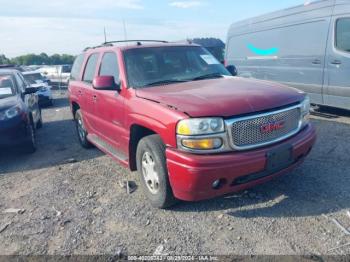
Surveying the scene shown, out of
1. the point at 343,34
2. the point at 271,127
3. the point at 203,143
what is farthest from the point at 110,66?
the point at 343,34

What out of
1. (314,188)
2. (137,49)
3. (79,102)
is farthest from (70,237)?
(79,102)

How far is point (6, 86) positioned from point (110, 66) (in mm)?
3420

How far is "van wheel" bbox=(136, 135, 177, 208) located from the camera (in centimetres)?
343

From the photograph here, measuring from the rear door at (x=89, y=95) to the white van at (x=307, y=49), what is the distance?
493 cm

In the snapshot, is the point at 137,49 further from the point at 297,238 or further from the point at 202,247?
the point at 297,238

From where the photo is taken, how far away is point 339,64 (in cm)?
674

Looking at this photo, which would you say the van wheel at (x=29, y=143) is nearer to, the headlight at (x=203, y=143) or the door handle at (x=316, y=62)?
the headlight at (x=203, y=143)

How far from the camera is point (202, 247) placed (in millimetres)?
3012

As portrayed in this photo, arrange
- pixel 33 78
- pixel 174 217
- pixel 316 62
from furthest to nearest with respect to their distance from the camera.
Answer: pixel 33 78
pixel 316 62
pixel 174 217

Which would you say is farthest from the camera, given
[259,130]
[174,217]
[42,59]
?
[42,59]

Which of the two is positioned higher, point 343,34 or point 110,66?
point 343,34

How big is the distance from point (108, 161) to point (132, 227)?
2.30m

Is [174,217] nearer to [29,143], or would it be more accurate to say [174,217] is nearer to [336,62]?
[29,143]

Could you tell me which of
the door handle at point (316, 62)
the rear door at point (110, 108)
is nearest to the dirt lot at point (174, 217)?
the rear door at point (110, 108)
